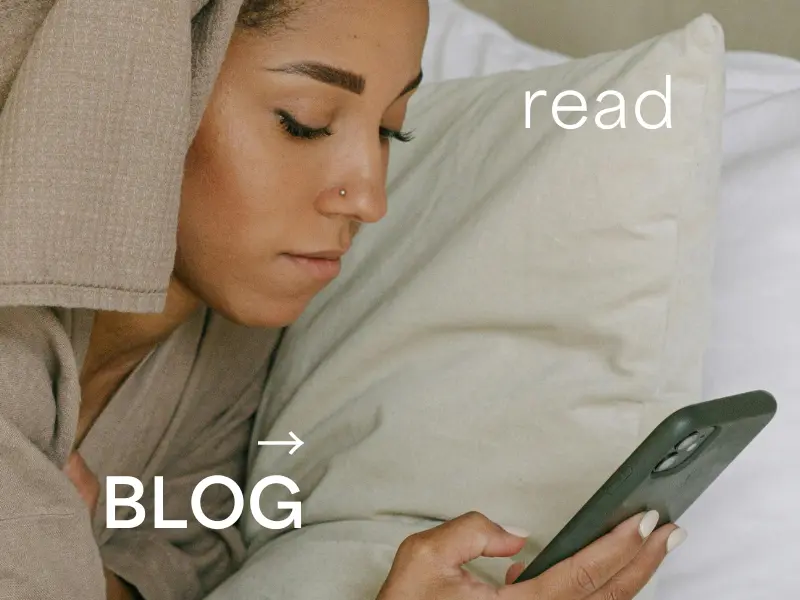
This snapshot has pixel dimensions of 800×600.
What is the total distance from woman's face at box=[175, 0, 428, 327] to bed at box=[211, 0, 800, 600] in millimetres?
138

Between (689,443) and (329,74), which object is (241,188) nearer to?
(329,74)

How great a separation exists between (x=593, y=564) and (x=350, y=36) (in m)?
0.44

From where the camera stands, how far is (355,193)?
889mm

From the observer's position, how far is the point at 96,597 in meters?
0.88

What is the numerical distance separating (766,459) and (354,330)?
1.31 feet

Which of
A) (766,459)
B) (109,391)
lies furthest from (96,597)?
(766,459)

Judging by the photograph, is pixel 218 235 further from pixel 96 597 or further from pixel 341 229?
pixel 96 597

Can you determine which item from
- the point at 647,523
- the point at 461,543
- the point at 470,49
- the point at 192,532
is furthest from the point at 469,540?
the point at 470,49

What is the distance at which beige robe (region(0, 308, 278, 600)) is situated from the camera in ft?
2.73

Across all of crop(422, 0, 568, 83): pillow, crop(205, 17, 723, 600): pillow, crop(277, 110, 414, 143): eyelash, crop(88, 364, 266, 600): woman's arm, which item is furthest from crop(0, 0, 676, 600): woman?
crop(422, 0, 568, 83): pillow

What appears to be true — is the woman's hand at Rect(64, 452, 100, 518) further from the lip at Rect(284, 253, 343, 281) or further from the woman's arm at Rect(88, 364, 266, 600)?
the lip at Rect(284, 253, 343, 281)

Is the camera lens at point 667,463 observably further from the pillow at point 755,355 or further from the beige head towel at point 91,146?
the beige head towel at point 91,146

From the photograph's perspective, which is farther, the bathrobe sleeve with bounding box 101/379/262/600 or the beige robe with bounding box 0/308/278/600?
the bathrobe sleeve with bounding box 101/379/262/600

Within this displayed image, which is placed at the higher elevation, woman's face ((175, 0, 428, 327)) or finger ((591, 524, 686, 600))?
woman's face ((175, 0, 428, 327))
